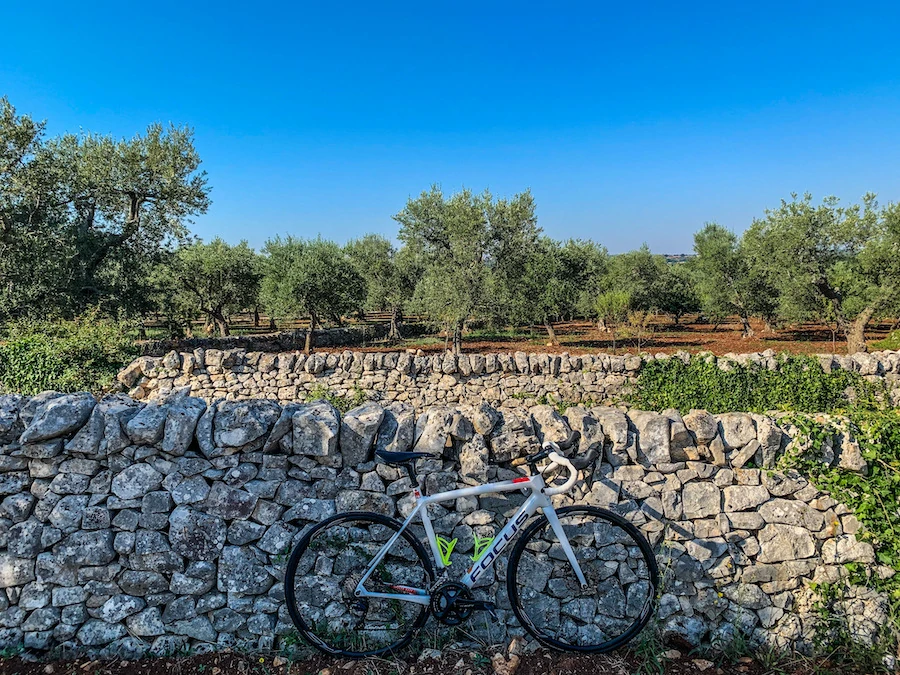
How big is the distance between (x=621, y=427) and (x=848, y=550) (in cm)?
182

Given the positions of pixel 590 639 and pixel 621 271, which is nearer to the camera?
pixel 590 639

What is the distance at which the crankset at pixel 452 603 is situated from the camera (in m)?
3.07

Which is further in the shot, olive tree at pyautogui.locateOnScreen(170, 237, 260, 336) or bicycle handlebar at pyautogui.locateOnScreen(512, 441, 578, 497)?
olive tree at pyautogui.locateOnScreen(170, 237, 260, 336)

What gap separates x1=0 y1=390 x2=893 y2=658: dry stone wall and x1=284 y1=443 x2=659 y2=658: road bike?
6.8 inches

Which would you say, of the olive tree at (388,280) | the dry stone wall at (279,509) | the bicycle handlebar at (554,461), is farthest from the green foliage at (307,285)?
the bicycle handlebar at (554,461)

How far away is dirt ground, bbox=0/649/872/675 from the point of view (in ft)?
9.62

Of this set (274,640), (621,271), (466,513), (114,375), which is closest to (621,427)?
(466,513)

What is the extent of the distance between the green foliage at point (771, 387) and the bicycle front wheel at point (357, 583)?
978 centimetres

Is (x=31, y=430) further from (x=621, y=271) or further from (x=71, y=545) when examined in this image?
(x=621, y=271)

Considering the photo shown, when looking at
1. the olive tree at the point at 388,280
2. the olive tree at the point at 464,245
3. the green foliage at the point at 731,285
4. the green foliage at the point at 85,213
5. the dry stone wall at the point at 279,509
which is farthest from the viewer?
the olive tree at the point at 388,280

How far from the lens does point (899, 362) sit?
36.4ft

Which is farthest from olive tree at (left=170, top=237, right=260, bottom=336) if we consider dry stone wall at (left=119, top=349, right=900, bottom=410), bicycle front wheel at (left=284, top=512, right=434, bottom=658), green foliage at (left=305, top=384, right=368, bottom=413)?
bicycle front wheel at (left=284, top=512, right=434, bottom=658)

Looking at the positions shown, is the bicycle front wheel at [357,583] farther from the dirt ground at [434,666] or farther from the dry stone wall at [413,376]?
the dry stone wall at [413,376]

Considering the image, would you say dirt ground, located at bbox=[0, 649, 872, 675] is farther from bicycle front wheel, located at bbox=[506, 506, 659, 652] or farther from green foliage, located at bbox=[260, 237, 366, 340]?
green foliage, located at bbox=[260, 237, 366, 340]
